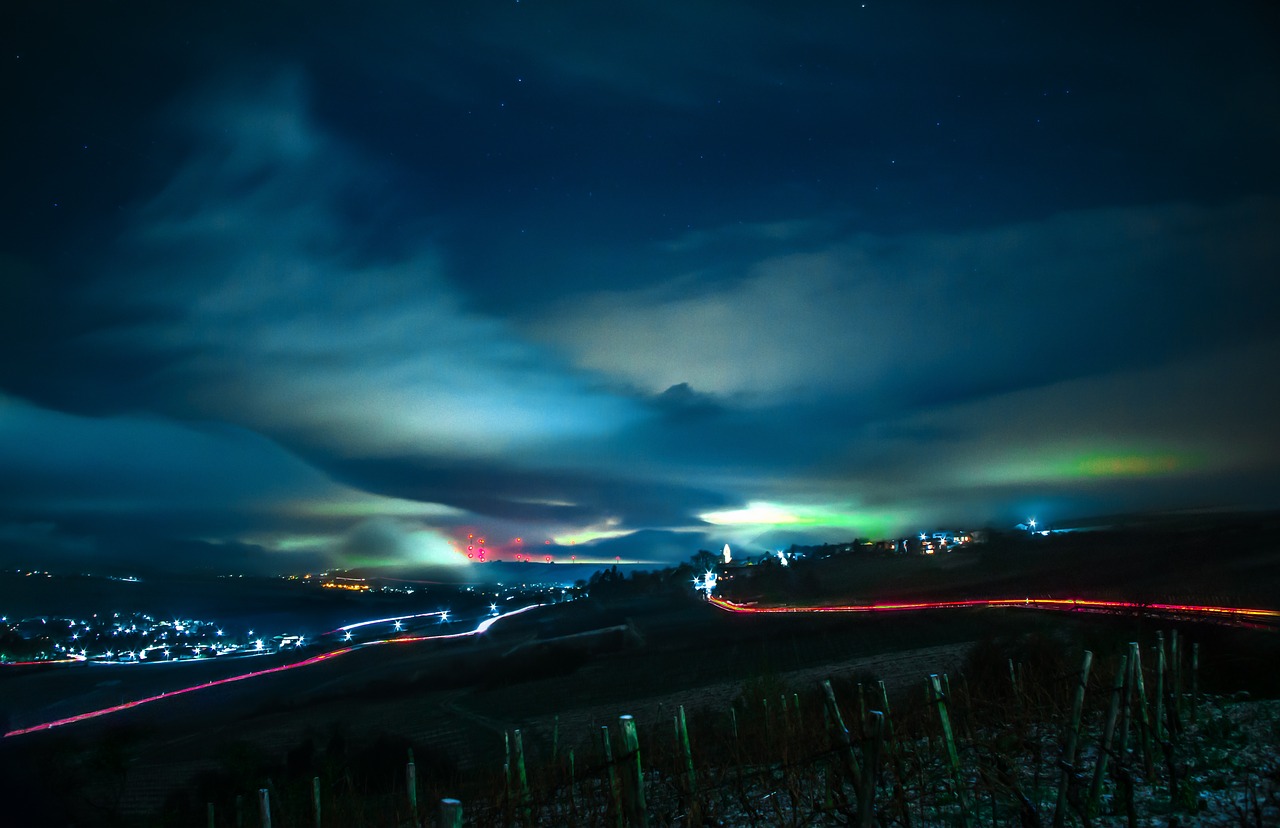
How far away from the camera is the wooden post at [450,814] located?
543cm

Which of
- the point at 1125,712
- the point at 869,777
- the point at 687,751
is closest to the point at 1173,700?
the point at 1125,712

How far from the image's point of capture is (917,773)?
445 inches

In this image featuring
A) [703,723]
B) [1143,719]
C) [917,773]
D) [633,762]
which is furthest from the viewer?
[703,723]

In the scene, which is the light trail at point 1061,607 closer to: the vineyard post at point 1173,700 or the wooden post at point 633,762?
the vineyard post at point 1173,700

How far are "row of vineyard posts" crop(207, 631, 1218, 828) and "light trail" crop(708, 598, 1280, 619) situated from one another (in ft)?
39.5

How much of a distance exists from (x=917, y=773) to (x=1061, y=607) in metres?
52.4

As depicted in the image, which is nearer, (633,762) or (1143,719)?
(633,762)

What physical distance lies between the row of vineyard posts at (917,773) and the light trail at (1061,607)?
1204cm

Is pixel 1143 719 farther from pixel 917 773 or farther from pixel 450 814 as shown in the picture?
pixel 450 814

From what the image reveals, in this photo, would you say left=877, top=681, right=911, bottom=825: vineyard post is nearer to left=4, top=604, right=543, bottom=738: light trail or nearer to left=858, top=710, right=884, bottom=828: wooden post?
left=858, top=710, right=884, bottom=828: wooden post

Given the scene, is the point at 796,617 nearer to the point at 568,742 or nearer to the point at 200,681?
the point at 568,742

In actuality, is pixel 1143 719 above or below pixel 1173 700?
above

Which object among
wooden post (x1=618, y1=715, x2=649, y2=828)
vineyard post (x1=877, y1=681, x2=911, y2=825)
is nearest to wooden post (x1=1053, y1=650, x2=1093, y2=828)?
vineyard post (x1=877, y1=681, x2=911, y2=825)

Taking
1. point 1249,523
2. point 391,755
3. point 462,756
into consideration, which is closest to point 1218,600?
point 462,756
